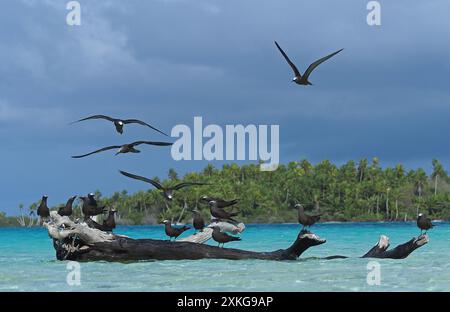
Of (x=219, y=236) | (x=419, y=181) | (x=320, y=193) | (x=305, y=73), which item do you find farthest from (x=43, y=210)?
(x=419, y=181)

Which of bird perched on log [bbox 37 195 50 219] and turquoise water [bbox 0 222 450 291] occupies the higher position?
bird perched on log [bbox 37 195 50 219]

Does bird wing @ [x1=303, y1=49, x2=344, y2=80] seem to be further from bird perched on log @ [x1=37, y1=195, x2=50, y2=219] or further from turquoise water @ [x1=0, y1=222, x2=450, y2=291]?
bird perched on log @ [x1=37, y1=195, x2=50, y2=219]

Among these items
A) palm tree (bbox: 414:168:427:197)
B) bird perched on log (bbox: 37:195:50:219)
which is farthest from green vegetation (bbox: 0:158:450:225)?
bird perched on log (bbox: 37:195:50:219)

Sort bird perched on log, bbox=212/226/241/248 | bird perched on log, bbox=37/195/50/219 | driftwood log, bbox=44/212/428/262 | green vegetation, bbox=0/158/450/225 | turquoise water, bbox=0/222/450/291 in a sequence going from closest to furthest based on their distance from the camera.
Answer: turquoise water, bbox=0/222/450/291 < driftwood log, bbox=44/212/428/262 < bird perched on log, bbox=212/226/241/248 < bird perched on log, bbox=37/195/50/219 < green vegetation, bbox=0/158/450/225

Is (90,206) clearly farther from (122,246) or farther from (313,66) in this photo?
(313,66)

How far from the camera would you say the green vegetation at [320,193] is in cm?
14975

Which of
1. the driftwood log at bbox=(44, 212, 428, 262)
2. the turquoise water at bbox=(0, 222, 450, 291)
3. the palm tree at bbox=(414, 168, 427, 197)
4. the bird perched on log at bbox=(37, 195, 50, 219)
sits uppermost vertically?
the palm tree at bbox=(414, 168, 427, 197)

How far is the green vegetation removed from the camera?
150 m

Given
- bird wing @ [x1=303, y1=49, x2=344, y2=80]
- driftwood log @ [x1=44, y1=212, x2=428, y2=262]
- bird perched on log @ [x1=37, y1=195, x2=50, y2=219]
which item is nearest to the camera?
bird wing @ [x1=303, y1=49, x2=344, y2=80]

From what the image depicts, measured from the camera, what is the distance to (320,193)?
149750 millimetres

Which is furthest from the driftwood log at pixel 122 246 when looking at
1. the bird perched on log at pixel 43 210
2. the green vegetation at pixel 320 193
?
the green vegetation at pixel 320 193

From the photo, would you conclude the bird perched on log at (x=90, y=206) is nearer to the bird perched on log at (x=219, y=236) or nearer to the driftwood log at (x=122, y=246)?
the driftwood log at (x=122, y=246)

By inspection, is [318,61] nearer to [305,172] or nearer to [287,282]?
[287,282]
